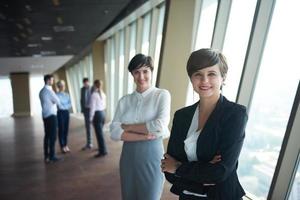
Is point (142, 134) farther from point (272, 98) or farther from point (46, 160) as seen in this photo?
point (46, 160)

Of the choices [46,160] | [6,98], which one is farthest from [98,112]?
[6,98]

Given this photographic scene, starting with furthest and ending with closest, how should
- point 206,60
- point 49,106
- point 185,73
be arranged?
point 49,106
point 185,73
point 206,60

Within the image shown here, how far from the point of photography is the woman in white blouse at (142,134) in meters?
2.28

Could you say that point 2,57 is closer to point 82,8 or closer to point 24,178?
point 82,8

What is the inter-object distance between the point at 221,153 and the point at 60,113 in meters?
5.93

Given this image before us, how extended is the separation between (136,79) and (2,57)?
1530 cm

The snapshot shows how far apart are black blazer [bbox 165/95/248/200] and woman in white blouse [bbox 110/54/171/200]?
0.80 metres

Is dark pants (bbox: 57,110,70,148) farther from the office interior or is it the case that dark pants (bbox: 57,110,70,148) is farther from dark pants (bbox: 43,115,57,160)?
dark pants (bbox: 43,115,57,160)

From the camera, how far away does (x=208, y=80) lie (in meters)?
1.45

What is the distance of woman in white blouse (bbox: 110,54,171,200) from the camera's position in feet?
7.49

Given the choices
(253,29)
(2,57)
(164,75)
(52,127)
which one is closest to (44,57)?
(2,57)

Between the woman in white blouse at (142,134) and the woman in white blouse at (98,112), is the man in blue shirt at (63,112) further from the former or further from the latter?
the woman in white blouse at (142,134)

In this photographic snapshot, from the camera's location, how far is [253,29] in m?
3.69

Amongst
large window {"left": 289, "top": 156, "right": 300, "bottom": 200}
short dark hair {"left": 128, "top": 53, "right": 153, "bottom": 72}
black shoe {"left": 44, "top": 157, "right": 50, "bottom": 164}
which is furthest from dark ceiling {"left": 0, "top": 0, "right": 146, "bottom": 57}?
large window {"left": 289, "top": 156, "right": 300, "bottom": 200}
